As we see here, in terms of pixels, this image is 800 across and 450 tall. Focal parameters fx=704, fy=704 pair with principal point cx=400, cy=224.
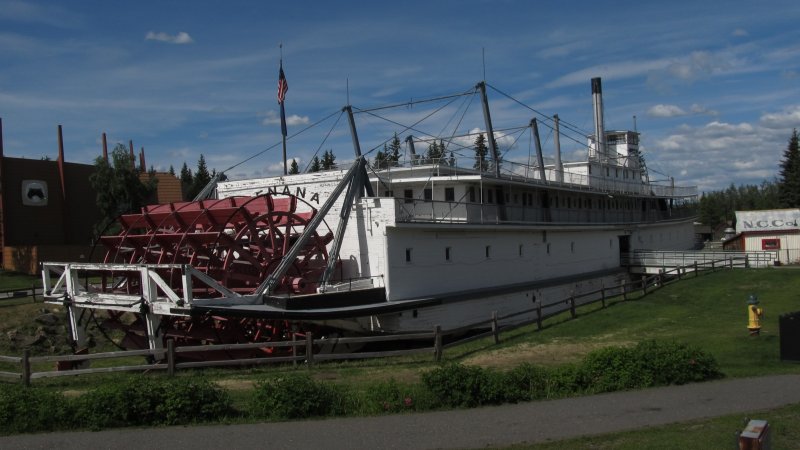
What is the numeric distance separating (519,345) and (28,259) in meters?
33.5

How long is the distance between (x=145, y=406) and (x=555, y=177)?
79.8ft

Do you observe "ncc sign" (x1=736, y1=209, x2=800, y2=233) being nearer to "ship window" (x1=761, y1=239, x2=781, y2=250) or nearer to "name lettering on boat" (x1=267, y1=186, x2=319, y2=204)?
"ship window" (x1=761, y1=239, x2=781, y2=250)

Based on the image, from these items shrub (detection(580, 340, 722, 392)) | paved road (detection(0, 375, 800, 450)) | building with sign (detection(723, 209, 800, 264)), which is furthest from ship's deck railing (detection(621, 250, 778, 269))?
paved road (detection(0, 375, 800, 450))

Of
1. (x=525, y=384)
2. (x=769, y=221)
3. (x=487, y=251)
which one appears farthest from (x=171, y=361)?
(x=769, y=221)

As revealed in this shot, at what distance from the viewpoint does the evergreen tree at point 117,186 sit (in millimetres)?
41438

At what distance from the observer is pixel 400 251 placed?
17.4 meters

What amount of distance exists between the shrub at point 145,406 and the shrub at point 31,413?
22 cm

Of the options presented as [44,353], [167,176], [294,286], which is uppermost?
[167,176]

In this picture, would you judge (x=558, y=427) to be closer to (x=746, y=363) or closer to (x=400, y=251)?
(x=746, y=363)

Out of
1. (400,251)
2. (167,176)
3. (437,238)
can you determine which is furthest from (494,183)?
(167,176)

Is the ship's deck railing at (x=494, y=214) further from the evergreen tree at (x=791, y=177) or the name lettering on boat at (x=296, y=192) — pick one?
the evergreen tree at (x=791, y=177)

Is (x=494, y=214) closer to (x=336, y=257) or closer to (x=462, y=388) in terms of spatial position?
(x=336, y=257)

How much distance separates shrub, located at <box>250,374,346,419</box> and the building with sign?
119 ft

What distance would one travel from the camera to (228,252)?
1762 centimetres
